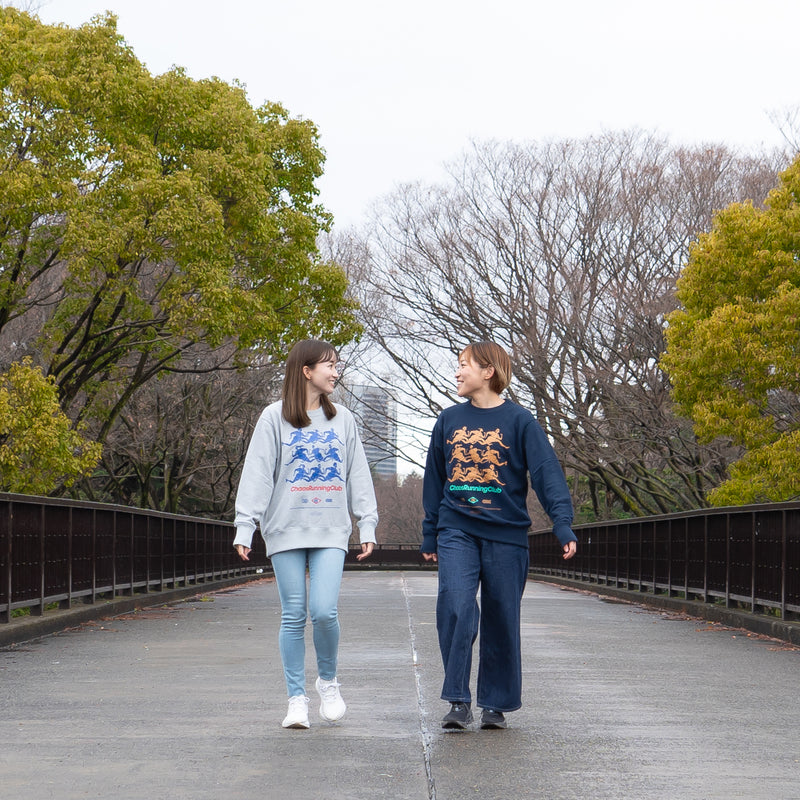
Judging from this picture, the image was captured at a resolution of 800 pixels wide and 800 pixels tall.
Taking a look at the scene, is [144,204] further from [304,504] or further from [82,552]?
[304,504]

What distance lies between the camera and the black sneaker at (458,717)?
571 centimetres

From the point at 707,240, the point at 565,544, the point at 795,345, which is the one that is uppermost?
the point at 707,240

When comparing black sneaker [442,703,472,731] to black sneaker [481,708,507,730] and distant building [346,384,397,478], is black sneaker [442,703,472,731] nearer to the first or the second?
black sneaker [481,708,507,730]

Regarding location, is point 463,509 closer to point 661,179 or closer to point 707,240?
point 707,240

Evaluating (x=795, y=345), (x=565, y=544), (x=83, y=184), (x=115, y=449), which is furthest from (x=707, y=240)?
(x=115, y=449)

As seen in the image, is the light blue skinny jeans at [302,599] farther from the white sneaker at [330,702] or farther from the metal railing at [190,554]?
the metal railing at [190,554]

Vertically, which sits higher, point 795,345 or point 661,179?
point 661,179

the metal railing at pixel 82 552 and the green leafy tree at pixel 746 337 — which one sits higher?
the green leafy tree at pixel 746 337


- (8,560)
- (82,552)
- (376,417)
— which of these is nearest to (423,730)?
(8,560)

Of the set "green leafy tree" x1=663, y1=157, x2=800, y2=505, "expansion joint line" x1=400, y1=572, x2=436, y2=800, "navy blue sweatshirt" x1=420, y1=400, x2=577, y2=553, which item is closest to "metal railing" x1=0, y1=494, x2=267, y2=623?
"expansion joint line" x1=400, y1=572, x2=436, y2=800

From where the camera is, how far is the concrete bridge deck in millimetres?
4625

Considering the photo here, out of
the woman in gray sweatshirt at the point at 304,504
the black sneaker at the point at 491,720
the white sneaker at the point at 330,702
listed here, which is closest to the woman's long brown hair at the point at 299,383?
the woman in gray sweatshirt at the point at 304,504

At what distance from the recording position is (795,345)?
17.5 metres

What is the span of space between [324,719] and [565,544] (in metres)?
1.37
